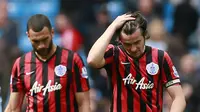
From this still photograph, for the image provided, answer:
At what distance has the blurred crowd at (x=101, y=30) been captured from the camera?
46.4 ft

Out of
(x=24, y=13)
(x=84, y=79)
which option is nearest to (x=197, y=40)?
(x=24, y=13)

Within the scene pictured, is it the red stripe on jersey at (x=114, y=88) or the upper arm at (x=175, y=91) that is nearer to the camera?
the upper arm at (x=175, y=91)

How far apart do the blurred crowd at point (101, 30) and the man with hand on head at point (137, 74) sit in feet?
12.7

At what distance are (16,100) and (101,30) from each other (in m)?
6.18

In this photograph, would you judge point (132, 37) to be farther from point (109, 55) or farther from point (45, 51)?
point (45, 51)

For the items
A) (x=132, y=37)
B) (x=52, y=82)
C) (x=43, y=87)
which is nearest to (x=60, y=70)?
(x=52, y=82)

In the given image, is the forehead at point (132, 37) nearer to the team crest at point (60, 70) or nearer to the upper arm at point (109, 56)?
the upper arm at point (109, 56)

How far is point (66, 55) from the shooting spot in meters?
9.35

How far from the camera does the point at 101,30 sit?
15430 mm

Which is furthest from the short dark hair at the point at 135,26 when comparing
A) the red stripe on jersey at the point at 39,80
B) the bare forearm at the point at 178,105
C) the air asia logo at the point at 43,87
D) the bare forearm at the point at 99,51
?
the red stripe on jersey at the point at 39,80

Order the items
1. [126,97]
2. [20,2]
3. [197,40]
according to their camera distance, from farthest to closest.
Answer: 1. [20,2]
2. [197,40]
3. [126,97]

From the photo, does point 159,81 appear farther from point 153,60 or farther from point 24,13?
point 24,13

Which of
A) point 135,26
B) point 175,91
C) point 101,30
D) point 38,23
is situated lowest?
point 175,91

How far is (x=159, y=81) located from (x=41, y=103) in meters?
1.28
